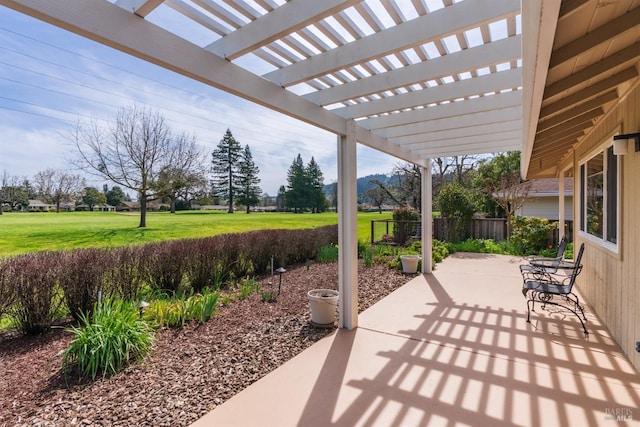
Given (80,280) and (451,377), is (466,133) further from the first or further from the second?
(80,280)

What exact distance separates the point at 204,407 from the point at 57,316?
241 cm

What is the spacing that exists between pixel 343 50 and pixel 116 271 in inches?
153

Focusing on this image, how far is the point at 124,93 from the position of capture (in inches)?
217

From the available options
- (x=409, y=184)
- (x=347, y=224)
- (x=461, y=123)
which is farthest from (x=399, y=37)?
(x=409, y=184)

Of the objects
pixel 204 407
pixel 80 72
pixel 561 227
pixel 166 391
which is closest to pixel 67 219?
pixel 80 72

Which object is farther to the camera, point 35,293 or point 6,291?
point 35,293

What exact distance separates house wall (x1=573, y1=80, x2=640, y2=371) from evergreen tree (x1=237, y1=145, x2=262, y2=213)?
7.08 meters

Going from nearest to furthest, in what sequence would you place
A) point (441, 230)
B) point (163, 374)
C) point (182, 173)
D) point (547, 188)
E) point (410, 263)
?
point (163, 374) → point (182, 173) → point (410, 263) → point (441, 230) → point (547, 188)

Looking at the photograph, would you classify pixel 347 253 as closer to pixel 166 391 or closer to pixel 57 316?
pixel 166 391

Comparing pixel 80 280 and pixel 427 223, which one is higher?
pixel 427 223

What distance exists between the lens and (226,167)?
9.30 m

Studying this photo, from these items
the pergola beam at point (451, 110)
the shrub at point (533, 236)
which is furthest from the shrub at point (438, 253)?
the pergola beam at point (451, 110)

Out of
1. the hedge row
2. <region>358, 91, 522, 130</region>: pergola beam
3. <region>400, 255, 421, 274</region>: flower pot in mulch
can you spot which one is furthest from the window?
the hedge row

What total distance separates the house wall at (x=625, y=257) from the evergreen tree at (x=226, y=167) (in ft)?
23.1
